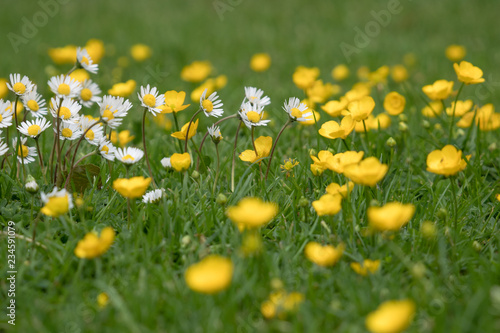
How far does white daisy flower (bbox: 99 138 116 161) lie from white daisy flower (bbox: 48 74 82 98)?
9.3 inches

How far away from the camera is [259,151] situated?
205cm

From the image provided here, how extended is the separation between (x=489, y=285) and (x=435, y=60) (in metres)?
4.07

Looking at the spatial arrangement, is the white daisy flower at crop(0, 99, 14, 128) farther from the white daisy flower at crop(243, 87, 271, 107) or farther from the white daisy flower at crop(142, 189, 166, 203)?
the white daisy flower at crop(243, 87, 271, 107)

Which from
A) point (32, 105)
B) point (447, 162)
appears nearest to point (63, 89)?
point (32, 105)

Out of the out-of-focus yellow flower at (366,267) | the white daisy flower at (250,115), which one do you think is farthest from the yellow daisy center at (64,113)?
the out-of-focus yellow flower at (366,267)

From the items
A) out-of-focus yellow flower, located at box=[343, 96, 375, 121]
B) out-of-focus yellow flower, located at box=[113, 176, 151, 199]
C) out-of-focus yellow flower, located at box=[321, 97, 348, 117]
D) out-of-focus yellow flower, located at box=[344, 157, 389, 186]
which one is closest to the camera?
out-of-focus yellow flower, located at box=[344, 157, 389, 186]

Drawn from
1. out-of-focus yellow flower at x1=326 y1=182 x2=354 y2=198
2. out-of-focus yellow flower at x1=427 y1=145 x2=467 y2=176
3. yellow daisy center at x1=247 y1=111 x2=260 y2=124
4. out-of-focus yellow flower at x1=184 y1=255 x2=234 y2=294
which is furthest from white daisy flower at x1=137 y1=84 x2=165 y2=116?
out-of-focus yellow flower at x1=427 y1=145 x2=467 y2=176

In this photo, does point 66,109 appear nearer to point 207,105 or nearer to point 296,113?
point 207,105

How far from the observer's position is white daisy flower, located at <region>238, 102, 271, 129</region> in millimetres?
1936

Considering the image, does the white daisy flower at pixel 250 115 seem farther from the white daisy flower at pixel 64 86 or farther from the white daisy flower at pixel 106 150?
the white daisy flower at pixel 64 86

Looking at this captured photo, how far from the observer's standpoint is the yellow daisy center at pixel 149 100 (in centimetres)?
187

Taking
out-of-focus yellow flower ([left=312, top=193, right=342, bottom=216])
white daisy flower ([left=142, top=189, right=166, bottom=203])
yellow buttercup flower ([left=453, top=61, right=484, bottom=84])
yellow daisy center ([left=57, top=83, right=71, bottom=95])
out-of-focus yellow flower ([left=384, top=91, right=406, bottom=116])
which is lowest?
out-of-focus yellow flower ([left=312, top=193, right=342, bottom=216])

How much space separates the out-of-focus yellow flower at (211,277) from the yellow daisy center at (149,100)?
0.86m

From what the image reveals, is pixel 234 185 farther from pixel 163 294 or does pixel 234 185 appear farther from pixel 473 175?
pixel 473 175
